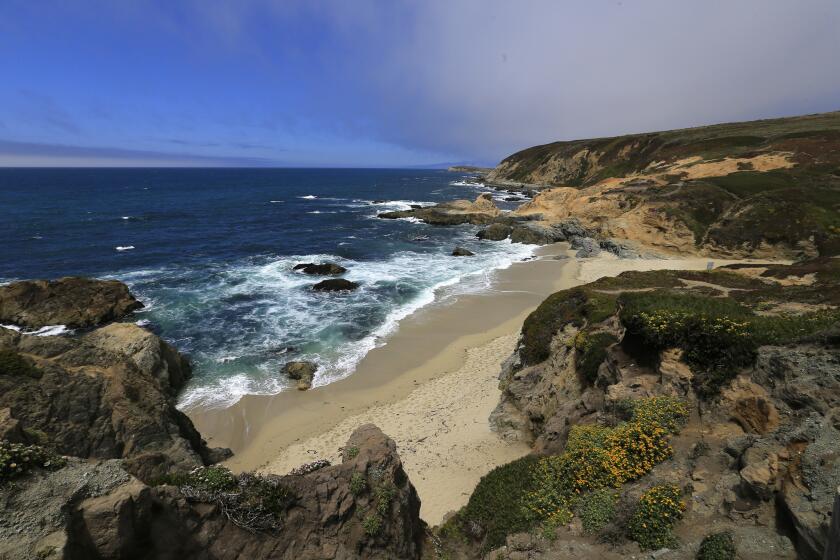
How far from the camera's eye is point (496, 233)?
62.0m

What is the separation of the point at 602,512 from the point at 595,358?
6555mm

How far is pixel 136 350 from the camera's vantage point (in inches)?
816

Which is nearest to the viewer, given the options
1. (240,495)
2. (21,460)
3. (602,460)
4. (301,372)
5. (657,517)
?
(21,460)

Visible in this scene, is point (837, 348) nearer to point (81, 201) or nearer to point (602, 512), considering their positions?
point (602, 512)

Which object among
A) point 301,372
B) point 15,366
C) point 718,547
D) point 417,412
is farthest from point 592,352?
point 15,366

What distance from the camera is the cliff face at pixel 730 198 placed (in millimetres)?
40812

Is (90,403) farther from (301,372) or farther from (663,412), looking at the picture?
(663,412)

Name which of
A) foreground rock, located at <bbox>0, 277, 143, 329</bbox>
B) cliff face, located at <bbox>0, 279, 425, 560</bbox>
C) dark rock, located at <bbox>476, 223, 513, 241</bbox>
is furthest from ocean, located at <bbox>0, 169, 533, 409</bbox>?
cliff face, located at <bbox>0, 279, 425, 560</bbox>

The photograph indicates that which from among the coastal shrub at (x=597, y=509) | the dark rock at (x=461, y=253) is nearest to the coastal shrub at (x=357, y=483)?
the coastal shrub at (x=597, y=509)

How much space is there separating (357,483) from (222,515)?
2812mm

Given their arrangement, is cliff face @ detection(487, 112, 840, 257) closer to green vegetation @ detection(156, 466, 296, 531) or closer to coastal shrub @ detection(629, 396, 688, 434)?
coastal shrub @ detection(629, 396, 688, 434)

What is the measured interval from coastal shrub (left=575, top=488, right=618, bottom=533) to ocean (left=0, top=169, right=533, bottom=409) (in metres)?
16.0

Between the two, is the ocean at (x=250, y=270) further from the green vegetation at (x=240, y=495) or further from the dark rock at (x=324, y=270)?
the green vegetation at (x=240, y=495)

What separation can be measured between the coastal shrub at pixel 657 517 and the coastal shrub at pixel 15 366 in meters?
17.2
